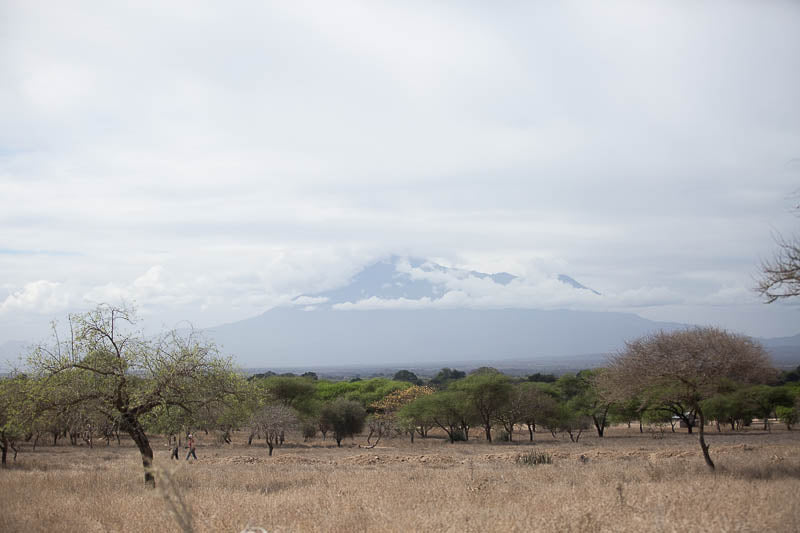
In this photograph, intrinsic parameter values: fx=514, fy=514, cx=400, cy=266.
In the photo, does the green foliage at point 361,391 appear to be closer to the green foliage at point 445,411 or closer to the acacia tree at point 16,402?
the green foliage at point 445,411

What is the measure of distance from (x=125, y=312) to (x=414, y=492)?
37.9ft

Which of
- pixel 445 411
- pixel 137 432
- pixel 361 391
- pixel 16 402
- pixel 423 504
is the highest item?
pixel 16 402

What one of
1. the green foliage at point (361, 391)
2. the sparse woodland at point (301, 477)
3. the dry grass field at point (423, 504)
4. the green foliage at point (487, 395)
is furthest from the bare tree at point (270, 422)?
the green foliage at point (361, 391)

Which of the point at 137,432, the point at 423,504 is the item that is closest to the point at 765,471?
the point at 423,504

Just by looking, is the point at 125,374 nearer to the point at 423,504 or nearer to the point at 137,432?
the point at 137,432

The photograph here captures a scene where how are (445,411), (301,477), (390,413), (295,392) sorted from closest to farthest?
(301,477) → (445,411) → (295,392) → (390,413)

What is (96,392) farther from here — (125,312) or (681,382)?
(681,382)

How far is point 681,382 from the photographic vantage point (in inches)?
731

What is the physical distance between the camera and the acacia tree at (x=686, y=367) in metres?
18.2

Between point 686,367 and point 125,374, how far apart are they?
19.3 meters

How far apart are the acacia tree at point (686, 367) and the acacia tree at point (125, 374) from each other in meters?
15.2

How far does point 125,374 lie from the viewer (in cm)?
1706

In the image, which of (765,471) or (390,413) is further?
(390,413)

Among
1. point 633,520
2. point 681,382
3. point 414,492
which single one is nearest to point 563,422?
point 681,382
